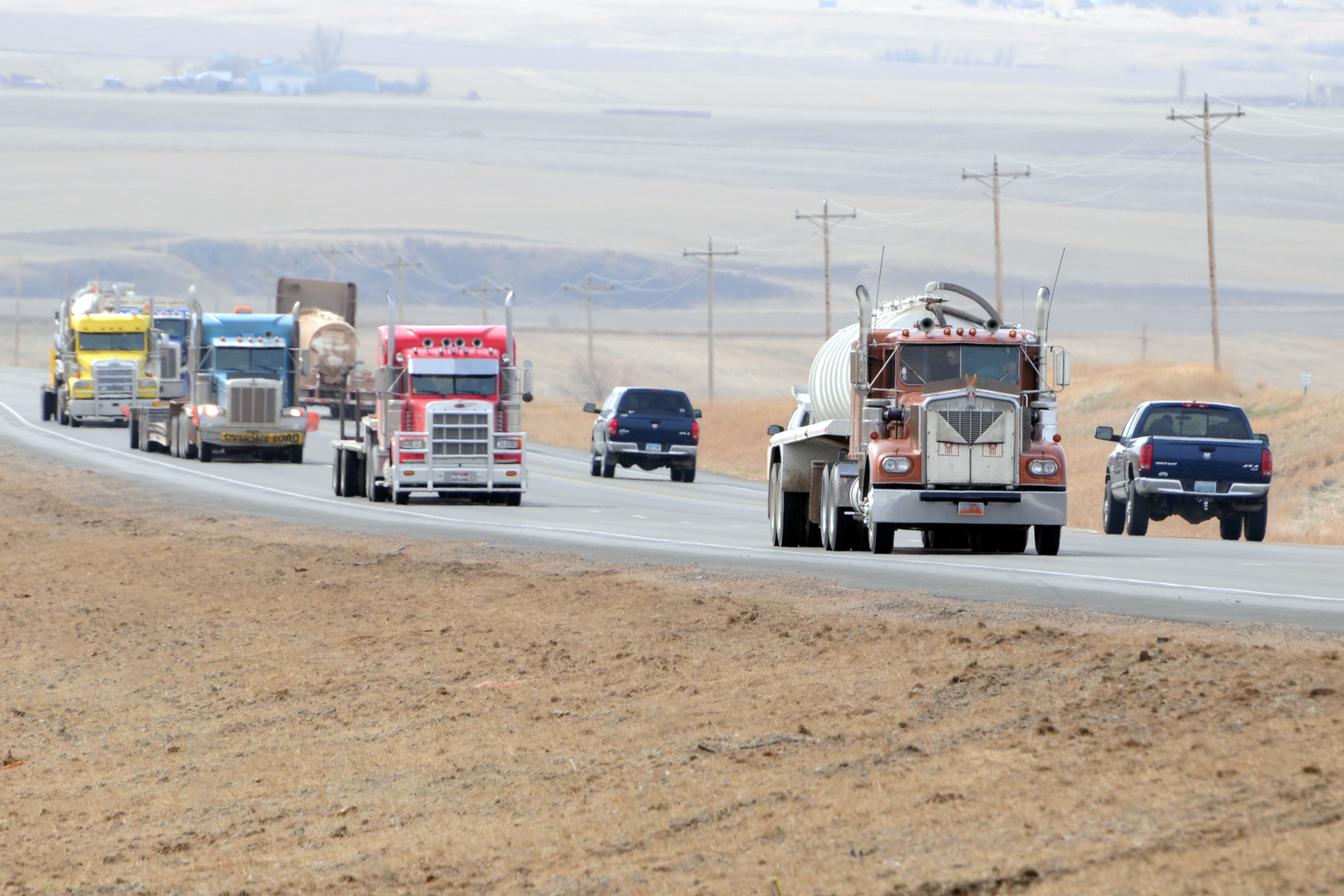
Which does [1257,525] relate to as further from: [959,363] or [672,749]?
[672,749]

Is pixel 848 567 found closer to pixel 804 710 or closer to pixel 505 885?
pixel 804 710

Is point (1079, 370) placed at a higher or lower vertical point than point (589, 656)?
higher

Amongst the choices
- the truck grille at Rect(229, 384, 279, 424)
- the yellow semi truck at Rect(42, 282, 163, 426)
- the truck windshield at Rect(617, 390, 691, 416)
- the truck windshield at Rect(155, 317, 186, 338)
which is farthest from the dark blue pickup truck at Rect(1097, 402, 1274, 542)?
the truck windshield at Rect(155, 317, 186, 338)

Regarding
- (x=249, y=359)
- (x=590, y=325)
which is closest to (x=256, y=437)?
(x=249, y=359)

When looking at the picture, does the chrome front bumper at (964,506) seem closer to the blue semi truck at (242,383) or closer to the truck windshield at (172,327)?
the blue semi truck at (242,383)

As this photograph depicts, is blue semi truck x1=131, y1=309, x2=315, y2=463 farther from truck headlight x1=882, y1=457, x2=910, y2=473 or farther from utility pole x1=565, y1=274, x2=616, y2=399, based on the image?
utility pole x1=565, y1=274, x2=616, y2=399

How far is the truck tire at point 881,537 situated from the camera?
68.1 feet

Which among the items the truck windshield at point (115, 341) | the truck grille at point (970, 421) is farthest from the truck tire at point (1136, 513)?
the truck windshield at point (115, 341)

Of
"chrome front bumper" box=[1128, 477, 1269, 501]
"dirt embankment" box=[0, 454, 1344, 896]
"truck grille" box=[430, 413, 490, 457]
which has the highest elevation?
"truck grille" box=[430, 413, 490, 457]

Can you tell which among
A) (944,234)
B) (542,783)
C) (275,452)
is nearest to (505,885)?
(542,783)

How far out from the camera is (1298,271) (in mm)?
170750

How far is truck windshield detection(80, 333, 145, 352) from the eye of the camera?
5356 cm

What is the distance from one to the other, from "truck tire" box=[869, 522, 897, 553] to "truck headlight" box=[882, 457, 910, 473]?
109 centimetres

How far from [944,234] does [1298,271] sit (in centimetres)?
3355
